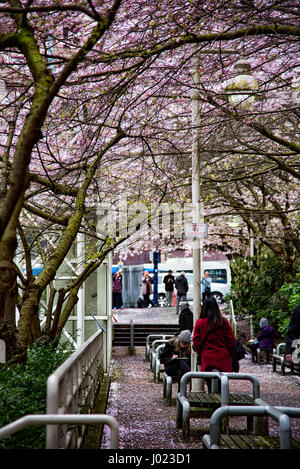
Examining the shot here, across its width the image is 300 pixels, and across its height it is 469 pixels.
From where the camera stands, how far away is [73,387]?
19.2 feet

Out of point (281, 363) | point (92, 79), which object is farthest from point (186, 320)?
point (92, 79)

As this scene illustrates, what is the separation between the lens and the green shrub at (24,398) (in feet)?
15.5

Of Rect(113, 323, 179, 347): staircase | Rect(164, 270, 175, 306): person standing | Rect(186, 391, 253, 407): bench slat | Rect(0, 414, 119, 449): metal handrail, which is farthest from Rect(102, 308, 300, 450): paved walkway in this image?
Rect(164, 270, 175, 306): person standing

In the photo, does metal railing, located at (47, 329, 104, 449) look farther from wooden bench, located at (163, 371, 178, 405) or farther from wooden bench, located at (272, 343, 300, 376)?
wooden bench, located at (272, 343, 300, 376)

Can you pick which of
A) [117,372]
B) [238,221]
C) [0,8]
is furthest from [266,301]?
[0,8]

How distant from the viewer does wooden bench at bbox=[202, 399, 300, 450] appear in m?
4.64

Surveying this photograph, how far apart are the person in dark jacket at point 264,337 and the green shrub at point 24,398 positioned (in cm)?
1158

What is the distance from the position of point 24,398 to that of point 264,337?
48.0ft

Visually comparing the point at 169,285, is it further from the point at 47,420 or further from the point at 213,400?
the point at 47,420

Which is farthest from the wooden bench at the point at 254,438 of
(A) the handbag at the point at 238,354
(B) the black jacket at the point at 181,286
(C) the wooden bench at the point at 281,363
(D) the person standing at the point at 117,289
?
(D) the person standing at the point at 117,289

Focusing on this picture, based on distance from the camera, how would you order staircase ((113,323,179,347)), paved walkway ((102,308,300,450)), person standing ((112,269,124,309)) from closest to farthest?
paved walkway ((102,308,300,450)) → staircase ((113,323,179,347)) → person standing ((112,269,124,309))

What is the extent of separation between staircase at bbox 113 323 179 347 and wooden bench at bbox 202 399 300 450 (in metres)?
20.1

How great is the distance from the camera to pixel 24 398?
562 cm
